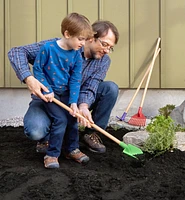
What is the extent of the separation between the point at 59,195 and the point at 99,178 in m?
0.37

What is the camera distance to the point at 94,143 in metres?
3.57

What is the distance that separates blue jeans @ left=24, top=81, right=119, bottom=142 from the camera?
3.04 m

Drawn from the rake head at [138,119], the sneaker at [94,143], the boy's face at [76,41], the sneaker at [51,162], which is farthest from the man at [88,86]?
the rake head at [138,119]

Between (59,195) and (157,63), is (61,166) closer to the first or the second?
(59,195)

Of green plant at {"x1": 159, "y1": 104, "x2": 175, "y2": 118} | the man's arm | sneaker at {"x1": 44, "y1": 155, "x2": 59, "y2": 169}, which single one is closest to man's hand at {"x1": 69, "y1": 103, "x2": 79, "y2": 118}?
the man's arm

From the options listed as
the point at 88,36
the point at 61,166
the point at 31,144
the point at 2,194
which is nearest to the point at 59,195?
the point at 2,194

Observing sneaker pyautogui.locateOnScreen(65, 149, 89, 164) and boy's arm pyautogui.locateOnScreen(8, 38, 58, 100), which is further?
sneaker pyautogui.locateOnScreen(65, 149, 89, 164)

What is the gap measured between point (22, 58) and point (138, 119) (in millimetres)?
2103

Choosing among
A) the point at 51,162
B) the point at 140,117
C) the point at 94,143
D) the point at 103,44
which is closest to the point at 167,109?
the point at 140,117

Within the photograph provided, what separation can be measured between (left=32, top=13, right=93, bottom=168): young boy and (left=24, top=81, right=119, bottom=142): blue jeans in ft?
0.22

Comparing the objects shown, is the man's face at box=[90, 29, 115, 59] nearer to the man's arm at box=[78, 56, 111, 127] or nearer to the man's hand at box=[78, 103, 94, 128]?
the man's arm at box=[78, 56, 111, 127]

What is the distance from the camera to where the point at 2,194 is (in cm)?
244

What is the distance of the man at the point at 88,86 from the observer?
9.95 feet

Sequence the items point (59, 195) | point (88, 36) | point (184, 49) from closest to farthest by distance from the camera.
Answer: point (59, 195) → point (88, 36) → point (184, 49)
